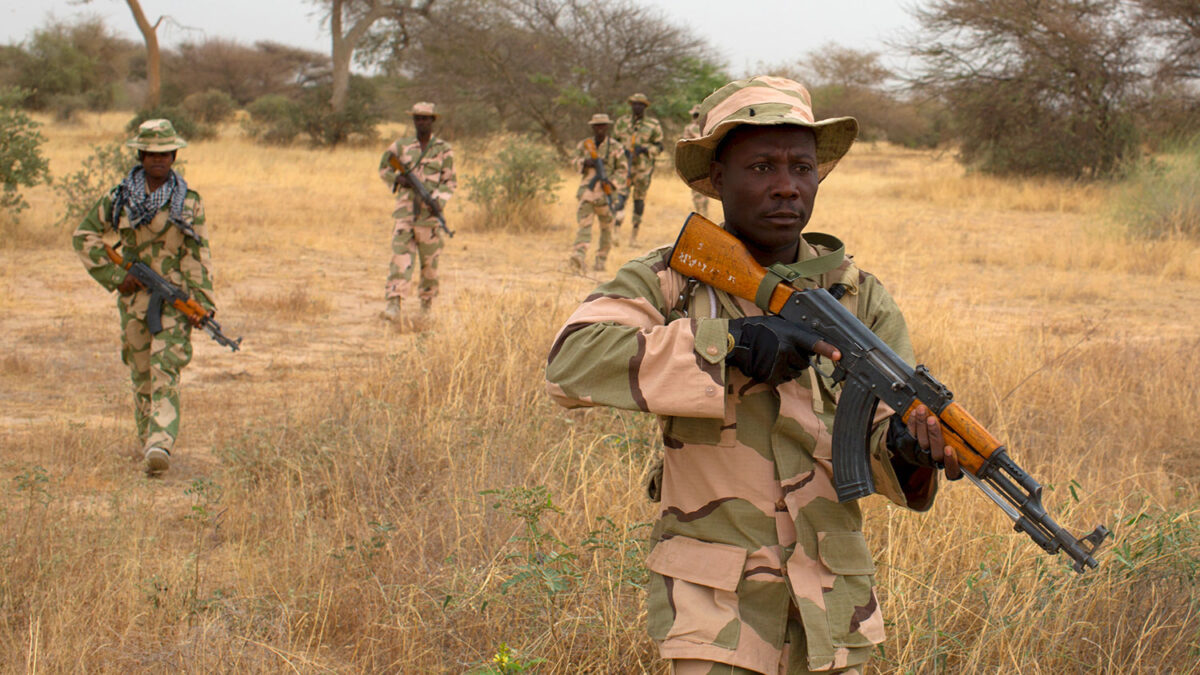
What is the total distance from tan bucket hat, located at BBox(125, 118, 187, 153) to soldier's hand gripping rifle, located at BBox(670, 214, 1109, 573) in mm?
3865

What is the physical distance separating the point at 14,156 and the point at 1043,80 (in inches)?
674

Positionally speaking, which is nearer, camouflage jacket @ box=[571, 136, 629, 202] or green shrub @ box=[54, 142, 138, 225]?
camouflage jacket @ box=[571, 136, 629, 202]

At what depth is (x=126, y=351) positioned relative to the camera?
5273 millimetres

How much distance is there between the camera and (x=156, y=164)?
16.7ft

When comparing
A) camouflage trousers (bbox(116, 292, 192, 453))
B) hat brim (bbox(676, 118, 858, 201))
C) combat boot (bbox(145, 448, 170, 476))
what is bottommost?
combat boot (bbox(145, 448, 170, 476))

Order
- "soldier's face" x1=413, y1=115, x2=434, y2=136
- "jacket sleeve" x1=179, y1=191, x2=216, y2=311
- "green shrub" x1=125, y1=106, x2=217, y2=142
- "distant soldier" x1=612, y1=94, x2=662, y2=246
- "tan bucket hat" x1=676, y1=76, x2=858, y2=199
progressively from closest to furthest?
1. "tan bucket hat" x1=676, y1=76, x2=858, y2=199
2. "jacket sleeve" x1=179, y1=191, x2=216, y2=311
3. "soldier's face" x1=413, y1=115, x2=434, y2=136
4. "distant soldier" x1=612, y1=94, x2=662, y2=246
5. "green shrub" x1=125, y1=106, x2=217, y2=142

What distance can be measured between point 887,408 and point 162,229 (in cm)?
418

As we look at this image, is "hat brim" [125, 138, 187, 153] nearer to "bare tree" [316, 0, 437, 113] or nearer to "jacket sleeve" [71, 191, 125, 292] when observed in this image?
"jacket sleeve" [71, 191, 125, 292]

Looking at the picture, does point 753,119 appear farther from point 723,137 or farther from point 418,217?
point 418,217

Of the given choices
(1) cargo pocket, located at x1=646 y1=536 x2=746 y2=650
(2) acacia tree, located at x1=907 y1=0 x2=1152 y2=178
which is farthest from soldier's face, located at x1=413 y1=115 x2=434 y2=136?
(2) acacia tree, located at x1=907 y1=0 x2=1152 y2=178

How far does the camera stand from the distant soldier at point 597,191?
36.3ft

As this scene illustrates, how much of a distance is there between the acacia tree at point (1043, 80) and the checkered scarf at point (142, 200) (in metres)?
17.9

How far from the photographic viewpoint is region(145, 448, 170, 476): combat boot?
4.80 meters

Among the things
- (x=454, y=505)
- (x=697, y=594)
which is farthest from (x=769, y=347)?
(x=454, y=505)
